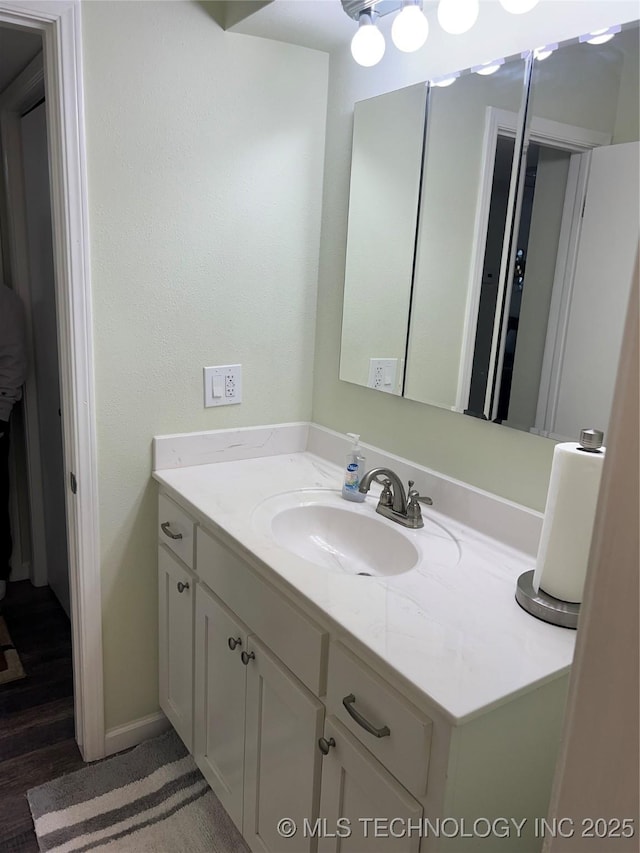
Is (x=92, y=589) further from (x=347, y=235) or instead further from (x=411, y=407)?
(x=347, y=235)

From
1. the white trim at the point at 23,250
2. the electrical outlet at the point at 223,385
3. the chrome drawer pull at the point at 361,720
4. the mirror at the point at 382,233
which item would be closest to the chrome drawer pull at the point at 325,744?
the chrome drawer pull at the point at 361,720

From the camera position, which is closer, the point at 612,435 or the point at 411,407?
the point at 612,435

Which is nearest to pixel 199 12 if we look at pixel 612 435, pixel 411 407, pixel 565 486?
pixel 411 407

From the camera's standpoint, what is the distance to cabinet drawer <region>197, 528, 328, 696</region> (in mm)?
1196

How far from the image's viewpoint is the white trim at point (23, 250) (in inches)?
91.2

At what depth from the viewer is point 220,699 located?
5.24 ft

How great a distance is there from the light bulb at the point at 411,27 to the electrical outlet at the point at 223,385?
95 centimetres

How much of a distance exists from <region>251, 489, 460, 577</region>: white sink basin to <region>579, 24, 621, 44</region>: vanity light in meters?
1.05

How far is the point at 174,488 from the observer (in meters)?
1.71

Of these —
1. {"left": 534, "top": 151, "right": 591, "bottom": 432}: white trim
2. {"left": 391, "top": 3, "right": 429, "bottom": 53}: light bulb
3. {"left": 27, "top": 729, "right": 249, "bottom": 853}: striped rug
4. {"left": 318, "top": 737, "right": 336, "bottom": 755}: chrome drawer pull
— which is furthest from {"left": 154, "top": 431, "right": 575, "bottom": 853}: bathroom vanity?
{"left": 391, "top": 3, "right": 429, "bottom": 53}: light bulb

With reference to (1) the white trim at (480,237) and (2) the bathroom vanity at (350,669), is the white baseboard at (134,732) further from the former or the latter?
(1) the white trim at (480,237)

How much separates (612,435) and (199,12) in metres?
1.66

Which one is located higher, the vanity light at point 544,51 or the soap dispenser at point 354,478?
the vanity light at point 544,51

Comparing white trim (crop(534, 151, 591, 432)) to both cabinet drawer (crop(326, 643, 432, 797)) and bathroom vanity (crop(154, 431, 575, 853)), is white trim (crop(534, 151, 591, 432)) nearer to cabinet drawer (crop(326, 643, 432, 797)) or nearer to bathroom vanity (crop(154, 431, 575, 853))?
bathroom vanity (crop(154, 431, 575, 853))
